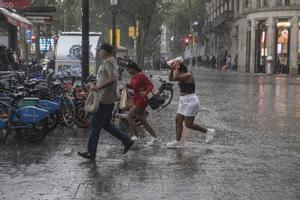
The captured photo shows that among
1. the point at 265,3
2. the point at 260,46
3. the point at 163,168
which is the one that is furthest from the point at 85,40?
the point at 260,46

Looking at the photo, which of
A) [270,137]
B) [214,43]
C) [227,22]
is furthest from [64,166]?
[214,43]

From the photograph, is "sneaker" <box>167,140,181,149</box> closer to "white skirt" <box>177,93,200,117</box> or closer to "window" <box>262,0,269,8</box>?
"white skirt" <box>177,93,200,117</box>

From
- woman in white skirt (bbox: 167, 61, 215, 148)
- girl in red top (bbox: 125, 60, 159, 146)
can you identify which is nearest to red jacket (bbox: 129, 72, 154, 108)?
girl in red top (bbox: 125, 60, 159, 146)

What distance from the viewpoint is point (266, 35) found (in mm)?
52000

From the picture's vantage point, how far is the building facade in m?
49.7

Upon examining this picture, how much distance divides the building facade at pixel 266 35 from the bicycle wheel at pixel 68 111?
38.4 meters

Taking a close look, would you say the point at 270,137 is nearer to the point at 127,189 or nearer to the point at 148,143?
the point at 148,143

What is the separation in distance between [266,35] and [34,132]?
1680 inches

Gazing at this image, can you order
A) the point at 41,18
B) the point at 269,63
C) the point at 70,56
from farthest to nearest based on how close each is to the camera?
the point at 269,63 → the point at 41,18 → the point at 70,56

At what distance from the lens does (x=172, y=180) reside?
330 inches

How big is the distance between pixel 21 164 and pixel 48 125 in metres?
2.56

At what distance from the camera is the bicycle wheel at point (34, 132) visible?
11352mm

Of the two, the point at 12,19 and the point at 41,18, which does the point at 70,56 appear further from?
the point at 41,18

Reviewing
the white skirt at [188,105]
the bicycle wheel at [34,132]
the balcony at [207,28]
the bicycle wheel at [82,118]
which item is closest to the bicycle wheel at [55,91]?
the bicycle wheel at [82,118]
